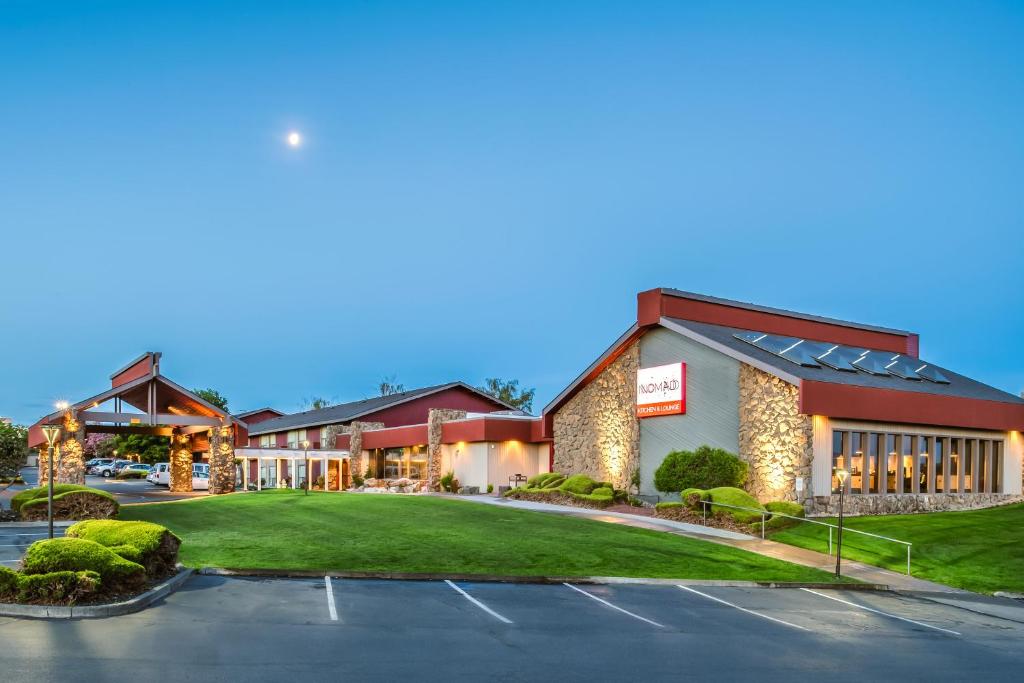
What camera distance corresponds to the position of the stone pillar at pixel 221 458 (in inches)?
1768

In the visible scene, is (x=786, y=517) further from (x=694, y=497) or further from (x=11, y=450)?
(x=11, y=450)

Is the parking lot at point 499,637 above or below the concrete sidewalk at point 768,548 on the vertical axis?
above

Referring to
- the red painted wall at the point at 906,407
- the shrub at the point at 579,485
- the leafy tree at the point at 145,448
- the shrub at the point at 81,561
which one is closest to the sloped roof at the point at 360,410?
the shrub at the point at 579,485

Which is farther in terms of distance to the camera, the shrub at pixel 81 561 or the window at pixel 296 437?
the window at pixel 296 437

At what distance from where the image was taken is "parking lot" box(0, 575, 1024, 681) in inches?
423

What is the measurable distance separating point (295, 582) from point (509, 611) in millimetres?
4436

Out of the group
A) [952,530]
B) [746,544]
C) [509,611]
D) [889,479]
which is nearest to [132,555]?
[509,611]

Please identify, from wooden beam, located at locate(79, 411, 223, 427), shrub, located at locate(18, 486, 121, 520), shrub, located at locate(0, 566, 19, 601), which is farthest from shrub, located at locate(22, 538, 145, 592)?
wooden beam, located at locate(79, 411, 223, 427)

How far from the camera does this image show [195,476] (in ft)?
173

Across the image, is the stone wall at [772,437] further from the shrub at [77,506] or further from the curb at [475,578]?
the shrub at [77,506]

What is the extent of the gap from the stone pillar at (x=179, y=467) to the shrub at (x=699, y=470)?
95.7 feet

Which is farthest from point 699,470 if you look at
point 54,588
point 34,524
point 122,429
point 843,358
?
point 122,429

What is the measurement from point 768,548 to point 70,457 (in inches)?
1226

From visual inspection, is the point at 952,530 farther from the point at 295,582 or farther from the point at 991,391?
the point at 295,582
